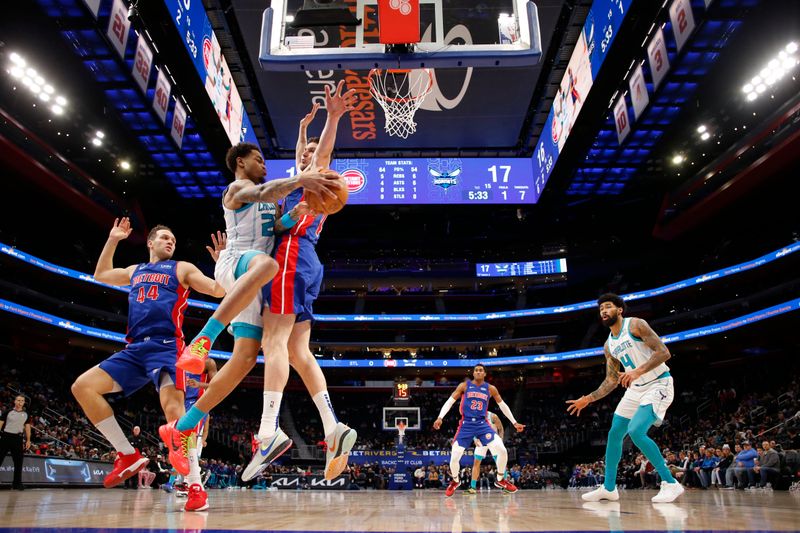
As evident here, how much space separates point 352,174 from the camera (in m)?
16.9

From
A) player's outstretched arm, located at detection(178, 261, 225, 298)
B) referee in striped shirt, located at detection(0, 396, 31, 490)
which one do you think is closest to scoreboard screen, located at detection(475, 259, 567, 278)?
referee in striped shirt, located at detection(0, 396, 31, 490)

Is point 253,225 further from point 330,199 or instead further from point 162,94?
point 162,94

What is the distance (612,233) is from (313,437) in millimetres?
18960

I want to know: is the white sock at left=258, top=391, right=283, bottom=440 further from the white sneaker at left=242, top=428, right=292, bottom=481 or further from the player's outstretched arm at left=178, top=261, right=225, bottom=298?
the player's outstretched arm at left=178, top=261, right=225, bottom=298

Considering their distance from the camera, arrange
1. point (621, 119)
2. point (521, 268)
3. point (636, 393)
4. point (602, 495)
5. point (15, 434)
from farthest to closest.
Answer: point (521, 268) → point (621, 119) → point (15, 434) → point (636, 393) → point (602, 495)

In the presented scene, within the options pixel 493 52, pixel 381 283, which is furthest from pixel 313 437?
pixel 493 52

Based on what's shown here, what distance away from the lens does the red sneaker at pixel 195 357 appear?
3.05 meters

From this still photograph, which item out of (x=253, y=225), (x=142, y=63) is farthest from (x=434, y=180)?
(x=253, y=225)

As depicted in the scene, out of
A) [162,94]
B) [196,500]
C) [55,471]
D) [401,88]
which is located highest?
[162,94]

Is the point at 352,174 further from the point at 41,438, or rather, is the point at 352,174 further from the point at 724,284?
the point at 724,284

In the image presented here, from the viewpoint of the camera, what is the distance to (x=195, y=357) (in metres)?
3.09

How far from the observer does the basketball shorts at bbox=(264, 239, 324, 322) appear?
3611mm

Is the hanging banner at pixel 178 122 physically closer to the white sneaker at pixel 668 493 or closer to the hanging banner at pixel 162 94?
the hanging banner at pixel 162 94

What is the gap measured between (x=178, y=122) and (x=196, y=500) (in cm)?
1377
